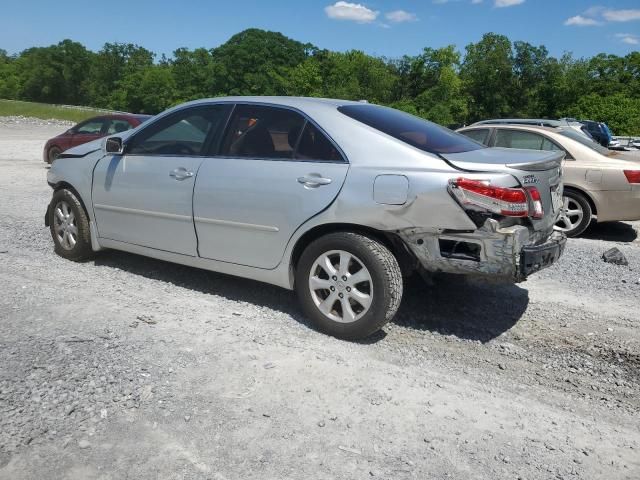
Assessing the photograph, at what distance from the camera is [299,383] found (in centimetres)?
352

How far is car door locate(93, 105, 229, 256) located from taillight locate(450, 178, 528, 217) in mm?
2109

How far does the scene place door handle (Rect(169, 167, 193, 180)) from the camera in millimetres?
4793

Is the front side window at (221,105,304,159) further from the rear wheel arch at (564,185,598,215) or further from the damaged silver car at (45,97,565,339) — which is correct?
the rear wheel arch at (564,185,598,215)

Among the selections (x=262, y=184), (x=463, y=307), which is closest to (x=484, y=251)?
Result: (x=463, y=307)

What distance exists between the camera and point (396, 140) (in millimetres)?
4070

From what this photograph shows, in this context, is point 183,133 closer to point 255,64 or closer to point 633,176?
point 633,176

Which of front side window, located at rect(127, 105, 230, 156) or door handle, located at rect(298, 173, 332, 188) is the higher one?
front side window, located at rect(127, 105, 230, 156)

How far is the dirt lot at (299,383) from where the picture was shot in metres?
2.79

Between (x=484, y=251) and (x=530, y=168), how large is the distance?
677 millimetres

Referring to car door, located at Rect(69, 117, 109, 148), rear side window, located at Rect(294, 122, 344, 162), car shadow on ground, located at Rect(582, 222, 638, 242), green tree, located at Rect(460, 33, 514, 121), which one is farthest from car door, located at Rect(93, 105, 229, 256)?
green tree, located at Rect(460, 33, 514, 121)

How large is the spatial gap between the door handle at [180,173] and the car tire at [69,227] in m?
1.40

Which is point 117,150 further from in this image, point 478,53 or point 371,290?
point 478,53

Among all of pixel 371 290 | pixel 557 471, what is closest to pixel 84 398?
pixel 371 290

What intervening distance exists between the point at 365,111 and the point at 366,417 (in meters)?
2.44
